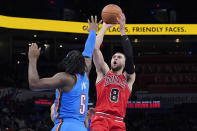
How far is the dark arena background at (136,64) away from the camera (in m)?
16.8

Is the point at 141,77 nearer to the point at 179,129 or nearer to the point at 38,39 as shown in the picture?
the point at 179,129

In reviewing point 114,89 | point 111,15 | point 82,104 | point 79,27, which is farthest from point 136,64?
point 82,104

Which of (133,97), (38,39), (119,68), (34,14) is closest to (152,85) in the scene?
(133,97)

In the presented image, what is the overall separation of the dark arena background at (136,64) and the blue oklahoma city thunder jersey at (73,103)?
37.7 feet

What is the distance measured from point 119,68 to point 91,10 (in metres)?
15.8

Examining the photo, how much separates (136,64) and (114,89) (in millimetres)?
15040

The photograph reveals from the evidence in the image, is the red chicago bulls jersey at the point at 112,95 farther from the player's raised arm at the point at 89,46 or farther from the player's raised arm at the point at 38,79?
the player's raised arm at the point at 38,79

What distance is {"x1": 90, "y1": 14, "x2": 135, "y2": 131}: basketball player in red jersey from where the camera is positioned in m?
5.02

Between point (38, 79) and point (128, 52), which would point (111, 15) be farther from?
point (38, 79)

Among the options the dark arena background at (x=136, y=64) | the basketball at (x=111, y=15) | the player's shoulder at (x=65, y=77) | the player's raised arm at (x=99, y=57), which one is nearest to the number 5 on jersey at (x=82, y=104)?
the player's shoulder at (x=65, y=77)

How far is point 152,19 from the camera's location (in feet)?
71.4

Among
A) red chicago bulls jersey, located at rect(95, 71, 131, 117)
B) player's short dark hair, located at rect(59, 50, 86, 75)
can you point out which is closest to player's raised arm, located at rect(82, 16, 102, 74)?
player's short dark hair, located at rect(59, 50, 86, 75)

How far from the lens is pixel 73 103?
3.55 meters

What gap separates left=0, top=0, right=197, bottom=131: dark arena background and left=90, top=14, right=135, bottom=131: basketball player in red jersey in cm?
1012
